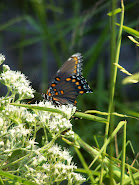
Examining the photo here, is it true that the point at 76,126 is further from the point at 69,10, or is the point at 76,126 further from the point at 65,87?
the point at 69,10

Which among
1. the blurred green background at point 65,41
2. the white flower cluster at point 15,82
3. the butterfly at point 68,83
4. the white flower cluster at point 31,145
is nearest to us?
the white flower cluster at point 31,145

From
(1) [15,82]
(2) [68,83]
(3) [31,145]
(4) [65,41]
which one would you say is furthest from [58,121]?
(4) [65,41]

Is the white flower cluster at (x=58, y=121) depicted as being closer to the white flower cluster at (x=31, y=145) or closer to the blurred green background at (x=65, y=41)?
the white flower cluster at (x=31, y=145)

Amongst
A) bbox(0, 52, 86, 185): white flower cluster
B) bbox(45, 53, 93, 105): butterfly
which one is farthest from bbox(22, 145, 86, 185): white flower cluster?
bbox(45, 53, 93, 105): butterfly

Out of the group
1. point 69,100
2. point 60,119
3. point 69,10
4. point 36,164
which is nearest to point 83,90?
point 69,100

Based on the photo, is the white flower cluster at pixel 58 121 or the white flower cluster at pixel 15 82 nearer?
the white flower cluster at pixel 58 121

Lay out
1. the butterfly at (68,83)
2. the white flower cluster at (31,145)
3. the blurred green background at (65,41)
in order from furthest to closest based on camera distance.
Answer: the blurred green background at (65,41) < the butterfly at (68,83) < the white flower cluster at (31,145)

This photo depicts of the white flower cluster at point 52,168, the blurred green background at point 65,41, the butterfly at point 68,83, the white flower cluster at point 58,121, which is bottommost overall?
the white flower cluster at point 52,168

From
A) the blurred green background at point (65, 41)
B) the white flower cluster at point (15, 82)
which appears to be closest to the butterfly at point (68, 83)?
the white flower cluster at point (15, 82)
